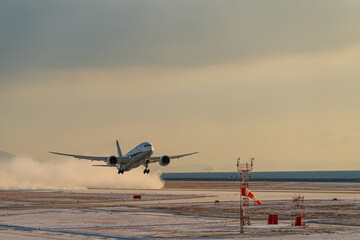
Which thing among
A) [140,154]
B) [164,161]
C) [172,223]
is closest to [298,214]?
[172,223]

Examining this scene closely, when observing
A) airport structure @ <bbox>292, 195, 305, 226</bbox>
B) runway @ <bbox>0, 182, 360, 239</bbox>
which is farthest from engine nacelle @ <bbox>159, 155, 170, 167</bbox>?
airport structure @ <bbox>292, 195, 305, 226</bbox>

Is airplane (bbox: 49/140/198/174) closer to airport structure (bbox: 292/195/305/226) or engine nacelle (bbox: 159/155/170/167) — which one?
engine nacelle (bbox: 159/155/170/167)

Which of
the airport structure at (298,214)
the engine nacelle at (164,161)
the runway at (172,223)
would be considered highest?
the engine nacelle at (164,161)

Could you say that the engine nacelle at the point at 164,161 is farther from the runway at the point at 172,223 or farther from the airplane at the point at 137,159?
the runway at the point at 172,223

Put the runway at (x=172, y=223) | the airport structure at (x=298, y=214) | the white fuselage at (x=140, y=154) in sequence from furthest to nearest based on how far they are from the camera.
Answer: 1. the white fuselage at (x=140, y=154)
2. the airport structure at (x=298, y=214)
3. the runway at (x=172, y=223)

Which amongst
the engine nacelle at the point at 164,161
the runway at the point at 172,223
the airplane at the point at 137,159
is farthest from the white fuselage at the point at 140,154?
the runway at the point at 172,223

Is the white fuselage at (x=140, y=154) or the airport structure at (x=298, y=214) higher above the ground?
the white fuselage at (x=140, y=154)

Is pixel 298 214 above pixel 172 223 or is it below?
above

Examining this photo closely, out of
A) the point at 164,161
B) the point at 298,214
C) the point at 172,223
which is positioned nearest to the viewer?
the point at 172,223

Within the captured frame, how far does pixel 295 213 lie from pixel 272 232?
1518 cm

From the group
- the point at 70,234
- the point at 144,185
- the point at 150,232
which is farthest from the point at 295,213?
the point at 144,185

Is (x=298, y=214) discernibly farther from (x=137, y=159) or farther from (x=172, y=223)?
(x=137, y=159)

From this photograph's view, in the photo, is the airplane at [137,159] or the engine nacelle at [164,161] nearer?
the airplane at [137,159]

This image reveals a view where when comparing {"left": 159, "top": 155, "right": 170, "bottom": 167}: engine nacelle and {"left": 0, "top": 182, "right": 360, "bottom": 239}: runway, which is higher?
{"left": 159, "top": 155, "right": 170, "bottom": 167}: engine nacelle
